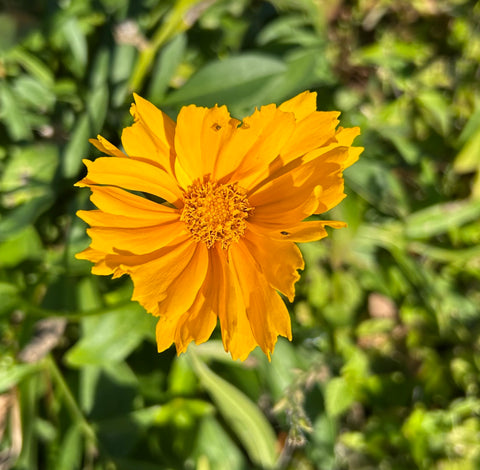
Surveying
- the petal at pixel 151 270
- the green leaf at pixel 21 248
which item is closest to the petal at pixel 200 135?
the petal at pixel 151 270

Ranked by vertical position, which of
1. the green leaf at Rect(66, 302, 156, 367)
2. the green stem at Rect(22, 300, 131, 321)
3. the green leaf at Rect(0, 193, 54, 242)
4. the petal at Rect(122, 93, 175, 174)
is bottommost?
the green leaf at Rect(66, 302, 156, 367)

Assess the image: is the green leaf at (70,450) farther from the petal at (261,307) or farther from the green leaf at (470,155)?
the green leaf at (470,155)

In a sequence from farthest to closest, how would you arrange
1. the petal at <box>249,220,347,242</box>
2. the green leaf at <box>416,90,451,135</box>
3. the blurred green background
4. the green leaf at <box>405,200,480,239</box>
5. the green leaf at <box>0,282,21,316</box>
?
the green leaf at <box>416,90,451,135</box>, the green leaf at <box>405,200,480,239</box>, the blurred green background, the green leaf at <box>0,282,21,316</box>, the petal at <box>249,220,347,242</box>

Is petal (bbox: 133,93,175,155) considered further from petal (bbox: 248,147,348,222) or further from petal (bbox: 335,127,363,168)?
petal (bbox: 335,127,363,168)

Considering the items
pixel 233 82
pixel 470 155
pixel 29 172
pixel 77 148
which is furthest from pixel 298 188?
pixel 470 155

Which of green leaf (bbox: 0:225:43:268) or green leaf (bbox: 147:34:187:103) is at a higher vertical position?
green leaf (bbox: 147:34:187:103)

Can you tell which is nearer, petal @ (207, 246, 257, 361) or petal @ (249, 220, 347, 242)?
petal @ (249, 220, 347, 242)

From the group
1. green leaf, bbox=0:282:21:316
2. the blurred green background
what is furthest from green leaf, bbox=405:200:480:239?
green leaf, bbox=0:282:21:316

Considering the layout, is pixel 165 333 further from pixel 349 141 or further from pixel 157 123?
pixel 349 141

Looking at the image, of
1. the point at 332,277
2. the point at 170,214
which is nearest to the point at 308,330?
the point at 332,277

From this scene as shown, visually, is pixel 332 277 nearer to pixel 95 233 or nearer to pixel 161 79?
pixel 161 79
